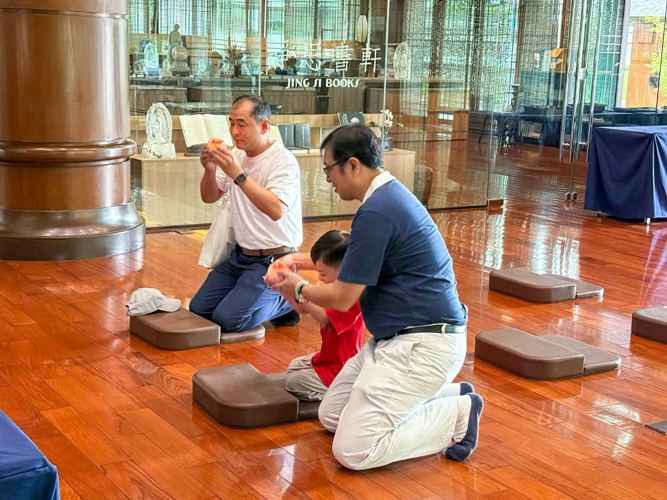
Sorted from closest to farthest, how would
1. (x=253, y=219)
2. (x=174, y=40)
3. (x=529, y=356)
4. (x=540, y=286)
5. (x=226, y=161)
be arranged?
(x=529, y=356), (x=226, y=161), (x=253, y=219), (x=540, y=286), (x=174, y=40)

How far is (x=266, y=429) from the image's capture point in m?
3.28

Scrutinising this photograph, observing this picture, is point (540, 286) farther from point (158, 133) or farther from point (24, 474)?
point (24, 474)

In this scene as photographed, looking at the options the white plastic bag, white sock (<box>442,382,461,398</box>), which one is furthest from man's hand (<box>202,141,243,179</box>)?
white sock (<box>442,382,461,398</box>)

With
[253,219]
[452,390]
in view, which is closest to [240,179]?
[253,219]

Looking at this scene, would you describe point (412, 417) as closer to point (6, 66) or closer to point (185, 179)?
point (6, 66)

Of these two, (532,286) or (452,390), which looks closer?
(452,390)

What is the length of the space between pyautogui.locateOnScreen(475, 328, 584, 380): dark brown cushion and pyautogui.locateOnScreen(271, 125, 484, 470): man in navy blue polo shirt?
93 centimetres

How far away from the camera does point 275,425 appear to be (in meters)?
3.32

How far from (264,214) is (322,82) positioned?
357 centimetres

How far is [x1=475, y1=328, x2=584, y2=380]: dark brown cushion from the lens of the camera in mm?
3893

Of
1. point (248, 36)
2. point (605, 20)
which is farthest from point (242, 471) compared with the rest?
point (605, 20)

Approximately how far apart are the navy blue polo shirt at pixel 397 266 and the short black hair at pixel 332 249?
181 mm

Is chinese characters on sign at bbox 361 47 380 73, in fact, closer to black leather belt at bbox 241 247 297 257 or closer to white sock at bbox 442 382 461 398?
black leather belt at bbox 241 247 297 257

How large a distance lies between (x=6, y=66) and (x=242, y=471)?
12.6ft
